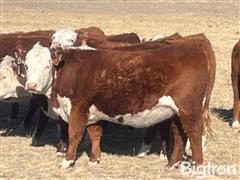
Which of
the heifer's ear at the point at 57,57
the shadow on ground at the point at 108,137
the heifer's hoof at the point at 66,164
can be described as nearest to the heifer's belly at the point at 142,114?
the heifer's ear at the point at 57,57

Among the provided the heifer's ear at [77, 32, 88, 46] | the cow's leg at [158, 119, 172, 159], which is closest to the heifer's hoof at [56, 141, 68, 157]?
the cow's leg at [158, 119, 172, 159]

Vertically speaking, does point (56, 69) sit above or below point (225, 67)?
above

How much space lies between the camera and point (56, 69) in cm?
733

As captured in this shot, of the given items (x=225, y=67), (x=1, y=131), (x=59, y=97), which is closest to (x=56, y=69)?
(x=59, y=97)

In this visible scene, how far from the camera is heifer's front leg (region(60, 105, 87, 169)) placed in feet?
22.9

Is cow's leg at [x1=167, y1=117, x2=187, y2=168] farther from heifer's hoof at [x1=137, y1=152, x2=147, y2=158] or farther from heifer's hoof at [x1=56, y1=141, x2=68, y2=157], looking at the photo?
heifer's hoof at [x1=56, y1=141, x2=68, y2=157]

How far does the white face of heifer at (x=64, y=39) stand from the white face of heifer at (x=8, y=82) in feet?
3.22

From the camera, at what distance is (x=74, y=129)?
23.1 feet

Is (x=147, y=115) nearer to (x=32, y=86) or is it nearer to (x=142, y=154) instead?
(x=142, y=154)

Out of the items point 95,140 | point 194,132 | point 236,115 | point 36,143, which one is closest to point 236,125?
point 236,115

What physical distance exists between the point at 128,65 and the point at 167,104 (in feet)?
2.20

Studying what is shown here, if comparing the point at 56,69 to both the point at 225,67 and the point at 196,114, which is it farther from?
the point at 225,67

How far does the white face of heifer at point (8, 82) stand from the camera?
8352mm

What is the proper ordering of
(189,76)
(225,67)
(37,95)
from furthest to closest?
(225,67), (37,95), (189,76)
